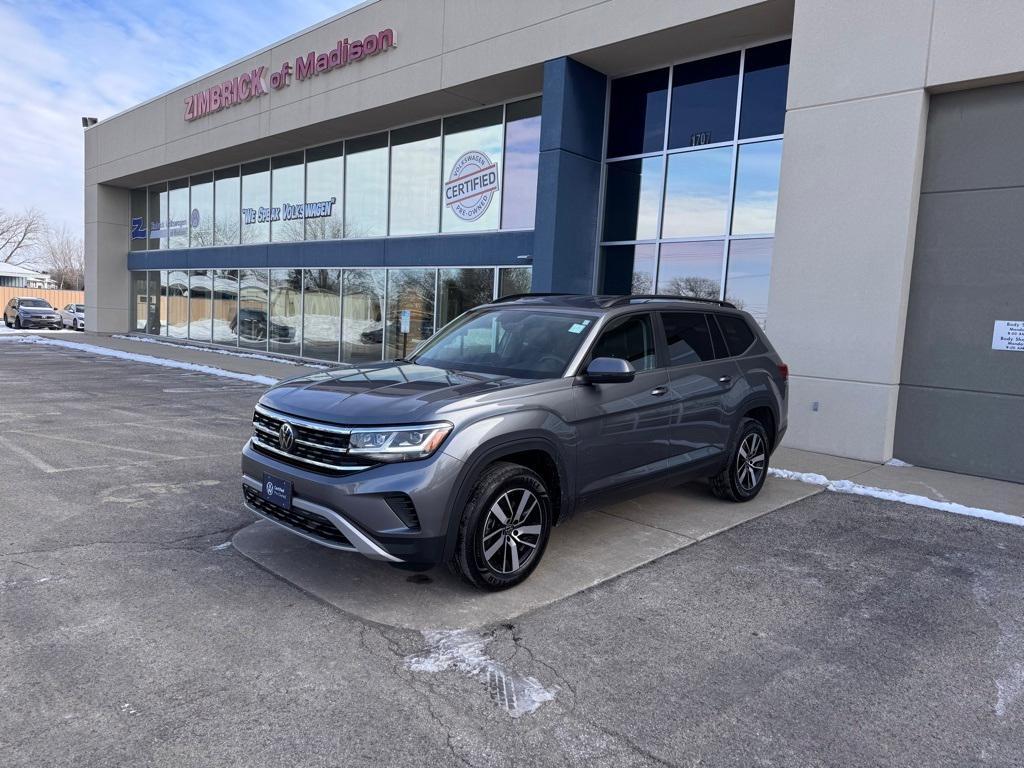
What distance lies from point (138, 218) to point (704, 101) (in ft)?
78.2

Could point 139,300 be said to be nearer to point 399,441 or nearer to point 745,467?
point 745,467

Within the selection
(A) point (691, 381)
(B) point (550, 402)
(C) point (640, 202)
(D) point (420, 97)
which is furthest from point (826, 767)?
(D) point (420, 97)

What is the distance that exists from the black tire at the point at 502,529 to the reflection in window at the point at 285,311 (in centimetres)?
1666

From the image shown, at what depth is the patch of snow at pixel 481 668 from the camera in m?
3.21

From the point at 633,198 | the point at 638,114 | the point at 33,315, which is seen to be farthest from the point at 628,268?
the point at 33,315

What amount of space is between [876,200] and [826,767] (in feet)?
24.8

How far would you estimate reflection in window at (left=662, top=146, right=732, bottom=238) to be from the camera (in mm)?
11578

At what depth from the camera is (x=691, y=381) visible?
18.6ft

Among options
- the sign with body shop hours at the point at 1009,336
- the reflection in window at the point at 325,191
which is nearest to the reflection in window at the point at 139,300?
the reflection in window at the point at 325,191

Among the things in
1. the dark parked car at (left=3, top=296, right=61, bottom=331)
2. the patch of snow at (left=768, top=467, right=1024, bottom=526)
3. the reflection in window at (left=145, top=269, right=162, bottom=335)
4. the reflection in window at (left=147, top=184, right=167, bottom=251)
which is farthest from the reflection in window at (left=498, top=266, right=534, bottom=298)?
the dark parked car at (left=3, top=296, right=61, bottom=331)

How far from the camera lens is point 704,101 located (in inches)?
467

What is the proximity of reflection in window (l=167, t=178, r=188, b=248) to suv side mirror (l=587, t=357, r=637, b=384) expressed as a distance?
2404 centimetres

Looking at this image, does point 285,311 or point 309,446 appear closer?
point 309,446

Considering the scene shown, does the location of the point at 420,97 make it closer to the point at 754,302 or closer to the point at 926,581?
the point at 754,302
